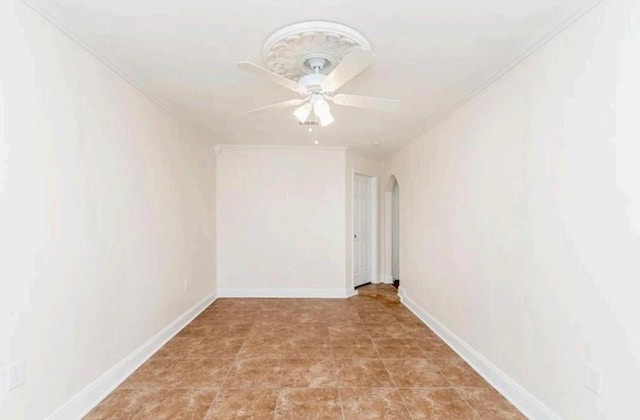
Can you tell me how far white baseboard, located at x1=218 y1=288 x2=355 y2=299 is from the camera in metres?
5.03

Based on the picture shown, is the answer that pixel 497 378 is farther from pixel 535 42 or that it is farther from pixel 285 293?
pixel 285 293

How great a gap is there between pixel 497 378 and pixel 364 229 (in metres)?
3.62

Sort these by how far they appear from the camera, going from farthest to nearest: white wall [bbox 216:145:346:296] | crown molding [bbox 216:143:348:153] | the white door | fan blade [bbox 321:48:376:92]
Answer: the white door < white wall [bbox 216:145:346:296] < crown molding [bbox 216:143:348:153] < fan blade [bbox 321:48:376:92]

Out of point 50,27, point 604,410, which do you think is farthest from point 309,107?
point 604,410

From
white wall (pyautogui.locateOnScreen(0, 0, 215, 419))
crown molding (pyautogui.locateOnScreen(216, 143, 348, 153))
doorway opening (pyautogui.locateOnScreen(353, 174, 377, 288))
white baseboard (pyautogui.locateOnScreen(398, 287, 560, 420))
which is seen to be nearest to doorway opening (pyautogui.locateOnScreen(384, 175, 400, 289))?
doorway opening (pyautogui.locateOnScreen(353, 174, 377, 288))

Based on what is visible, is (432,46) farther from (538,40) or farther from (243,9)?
(243,9)

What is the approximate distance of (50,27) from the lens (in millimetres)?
1789

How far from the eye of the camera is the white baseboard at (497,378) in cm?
199

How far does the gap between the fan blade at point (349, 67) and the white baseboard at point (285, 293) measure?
3681 millimetres

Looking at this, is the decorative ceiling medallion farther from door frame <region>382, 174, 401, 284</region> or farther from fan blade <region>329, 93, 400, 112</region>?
door frame <region>382, 174, 401, 284</region>

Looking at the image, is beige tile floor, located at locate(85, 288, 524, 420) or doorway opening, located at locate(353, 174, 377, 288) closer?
beige tile floor, located at locate(85, 288, 524, 420)

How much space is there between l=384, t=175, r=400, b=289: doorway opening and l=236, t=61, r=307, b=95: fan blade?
411 centimetres

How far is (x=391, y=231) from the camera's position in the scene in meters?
6.11

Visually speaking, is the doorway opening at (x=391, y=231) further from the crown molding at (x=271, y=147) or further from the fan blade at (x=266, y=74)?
the fan blade at (x=266, y=74)
